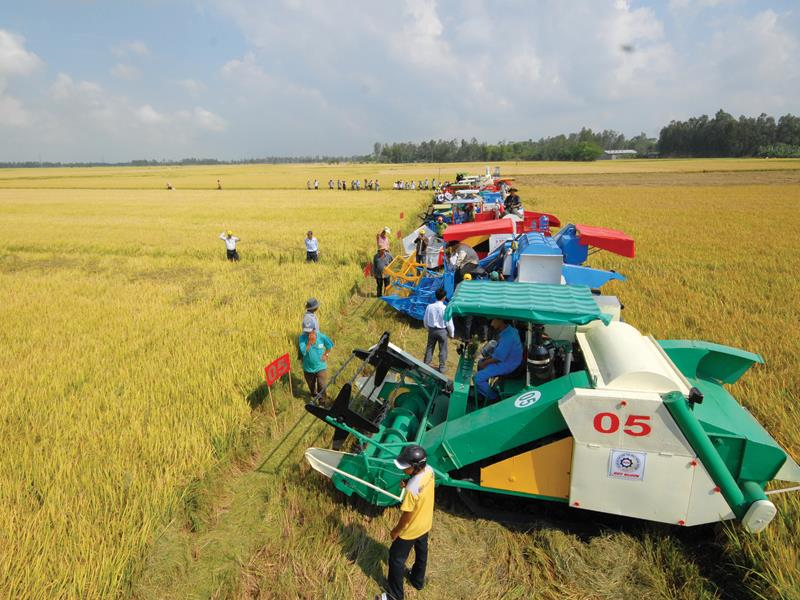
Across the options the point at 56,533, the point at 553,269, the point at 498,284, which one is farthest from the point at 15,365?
the point at 553,269

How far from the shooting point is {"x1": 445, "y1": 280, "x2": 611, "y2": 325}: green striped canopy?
3490mm

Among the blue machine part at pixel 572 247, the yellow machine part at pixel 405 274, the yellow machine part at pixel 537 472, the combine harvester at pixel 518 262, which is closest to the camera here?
the yellow machine part at pixel 537 472

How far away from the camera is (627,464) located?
3.33 m

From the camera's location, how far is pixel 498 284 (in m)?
4.34

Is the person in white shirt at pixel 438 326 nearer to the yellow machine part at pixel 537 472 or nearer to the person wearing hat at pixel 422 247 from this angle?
the yellow machine part at pixel 537 472

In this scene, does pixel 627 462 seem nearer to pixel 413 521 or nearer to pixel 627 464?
pixel 627 464

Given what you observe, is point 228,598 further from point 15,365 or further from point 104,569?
point 15,365

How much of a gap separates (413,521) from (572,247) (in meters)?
7.35

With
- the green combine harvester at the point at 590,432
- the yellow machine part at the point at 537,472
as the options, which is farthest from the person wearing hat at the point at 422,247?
the yellow machine part at the point at 537,472

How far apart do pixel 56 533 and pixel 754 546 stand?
520 cm

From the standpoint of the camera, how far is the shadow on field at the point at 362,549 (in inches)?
139

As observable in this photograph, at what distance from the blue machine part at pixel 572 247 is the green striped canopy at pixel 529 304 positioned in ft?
16.7

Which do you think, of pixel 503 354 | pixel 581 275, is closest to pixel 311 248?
pixel 581 275

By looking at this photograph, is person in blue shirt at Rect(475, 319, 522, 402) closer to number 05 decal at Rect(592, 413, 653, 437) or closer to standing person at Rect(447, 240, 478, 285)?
number 05 decal at Rect(592, 413, 653, 437)
